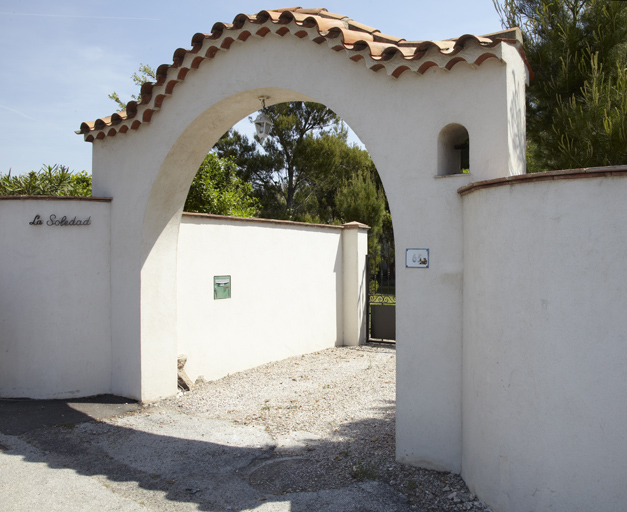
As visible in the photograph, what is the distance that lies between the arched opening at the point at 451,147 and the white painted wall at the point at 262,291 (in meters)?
4.36

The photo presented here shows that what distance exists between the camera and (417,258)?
4723mm

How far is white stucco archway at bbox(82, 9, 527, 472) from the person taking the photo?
4480 mm

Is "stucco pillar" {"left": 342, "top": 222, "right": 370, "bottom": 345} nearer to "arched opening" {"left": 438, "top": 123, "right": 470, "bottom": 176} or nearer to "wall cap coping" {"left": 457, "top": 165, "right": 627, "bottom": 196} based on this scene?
"arched opening" {"left": 438, "top": 123, "right": 470, "bottom": 176}

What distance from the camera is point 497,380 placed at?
12.6 ft

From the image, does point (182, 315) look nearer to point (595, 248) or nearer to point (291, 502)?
point (291, 502)

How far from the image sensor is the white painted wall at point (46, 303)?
7094 millimetres

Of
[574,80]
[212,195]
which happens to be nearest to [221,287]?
[212,195]

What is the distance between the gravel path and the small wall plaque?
178 cm

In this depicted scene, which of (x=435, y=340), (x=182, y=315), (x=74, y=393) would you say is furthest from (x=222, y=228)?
(x=435, y=340)

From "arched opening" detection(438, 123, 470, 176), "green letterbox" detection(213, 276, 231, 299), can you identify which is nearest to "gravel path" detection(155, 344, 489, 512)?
"green letterbox" detection(213, 276, 231, 299)

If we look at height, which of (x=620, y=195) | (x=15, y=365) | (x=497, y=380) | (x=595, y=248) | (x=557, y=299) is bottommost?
(x=15, y=365)

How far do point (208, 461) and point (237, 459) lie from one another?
0.28 meters

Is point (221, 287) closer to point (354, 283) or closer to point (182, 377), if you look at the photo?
point (182, 377)

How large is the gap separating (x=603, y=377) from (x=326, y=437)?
3171 mm
